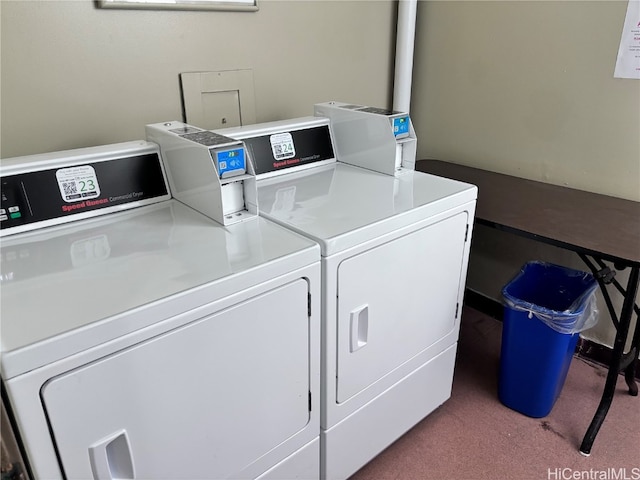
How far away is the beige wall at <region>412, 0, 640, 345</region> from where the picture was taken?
2014 mm

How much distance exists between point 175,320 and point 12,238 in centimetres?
58

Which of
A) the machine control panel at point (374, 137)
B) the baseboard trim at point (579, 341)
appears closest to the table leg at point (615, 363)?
the baseboard trim at point (579, 341)

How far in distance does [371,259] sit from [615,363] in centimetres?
111

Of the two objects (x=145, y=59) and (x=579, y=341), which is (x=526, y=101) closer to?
(x=579, y=341)

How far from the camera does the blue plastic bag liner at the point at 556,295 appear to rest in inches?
70.7

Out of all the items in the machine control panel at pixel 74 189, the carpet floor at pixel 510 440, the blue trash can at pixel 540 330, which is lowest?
the carpet floor at pixel 510 440

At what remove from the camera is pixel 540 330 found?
1.84 meters

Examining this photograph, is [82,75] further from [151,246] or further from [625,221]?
[625,221]

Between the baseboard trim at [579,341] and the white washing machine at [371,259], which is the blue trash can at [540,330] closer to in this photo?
the white washing machine at [371,259]

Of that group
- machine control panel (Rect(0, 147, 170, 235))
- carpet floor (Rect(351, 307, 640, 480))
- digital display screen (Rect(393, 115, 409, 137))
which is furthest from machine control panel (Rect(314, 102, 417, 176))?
carpet floor (Rect(351, 307, 640, 480))

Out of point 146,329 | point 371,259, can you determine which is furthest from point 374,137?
point 146,329

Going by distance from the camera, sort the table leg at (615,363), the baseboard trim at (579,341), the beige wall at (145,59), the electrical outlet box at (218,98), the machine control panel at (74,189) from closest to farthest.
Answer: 1. the machine control panel at (74,189)
2. the beige wall at (145,59)
3. the table leg at (615,363)
4. the electrical outlet box at (218,98)
5. the baseboard trim at (579,341)

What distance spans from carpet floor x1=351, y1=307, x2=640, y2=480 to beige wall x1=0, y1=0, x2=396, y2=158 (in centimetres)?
149

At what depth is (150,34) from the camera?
1.75m
